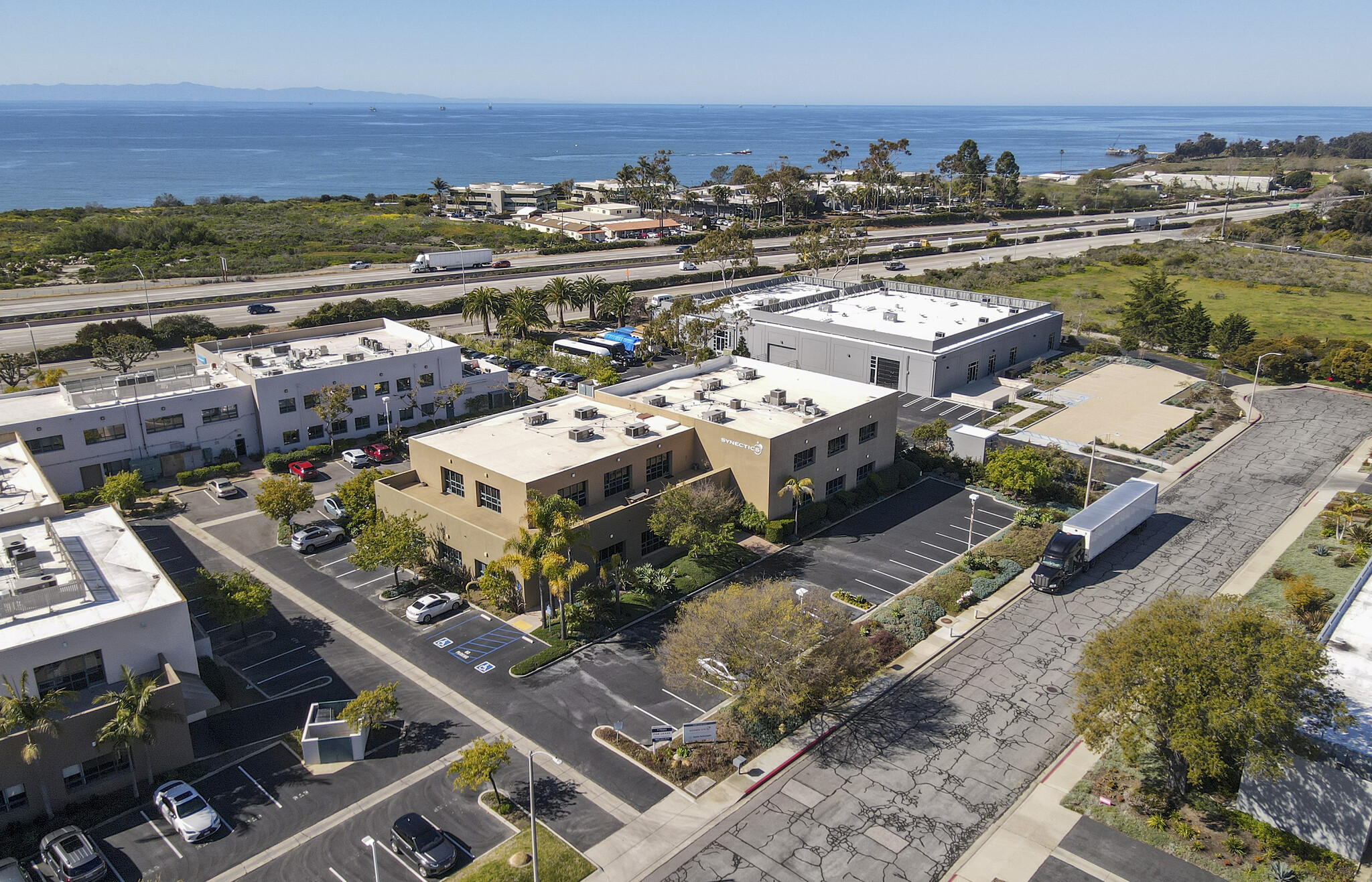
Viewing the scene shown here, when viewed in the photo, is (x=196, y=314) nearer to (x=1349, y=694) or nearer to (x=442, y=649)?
(x=442, y=649)

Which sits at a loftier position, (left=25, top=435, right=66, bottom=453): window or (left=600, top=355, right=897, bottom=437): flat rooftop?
(left=600, top=355, right=897, bottom=437): flat rooftop

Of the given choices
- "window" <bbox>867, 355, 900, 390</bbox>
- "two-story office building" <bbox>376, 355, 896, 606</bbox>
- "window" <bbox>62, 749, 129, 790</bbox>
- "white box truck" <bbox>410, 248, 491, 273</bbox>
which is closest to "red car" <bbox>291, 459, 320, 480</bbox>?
"two-story office building" <bbox>376, 355, 896, 606</bbox>

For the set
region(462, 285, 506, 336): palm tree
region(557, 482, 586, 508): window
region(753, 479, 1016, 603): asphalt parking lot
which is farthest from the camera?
region(462, 285, 506, 336): palm tree

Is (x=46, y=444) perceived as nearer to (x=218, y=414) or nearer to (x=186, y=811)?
(x=218, y=414)

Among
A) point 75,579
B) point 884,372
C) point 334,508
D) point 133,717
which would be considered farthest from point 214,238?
point 133,717

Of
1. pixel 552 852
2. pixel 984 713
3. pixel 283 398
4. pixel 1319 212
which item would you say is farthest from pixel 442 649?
pixel 1319 212

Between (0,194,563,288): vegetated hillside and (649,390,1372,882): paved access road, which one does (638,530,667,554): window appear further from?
(0,194,563,288): vegetated hillside
